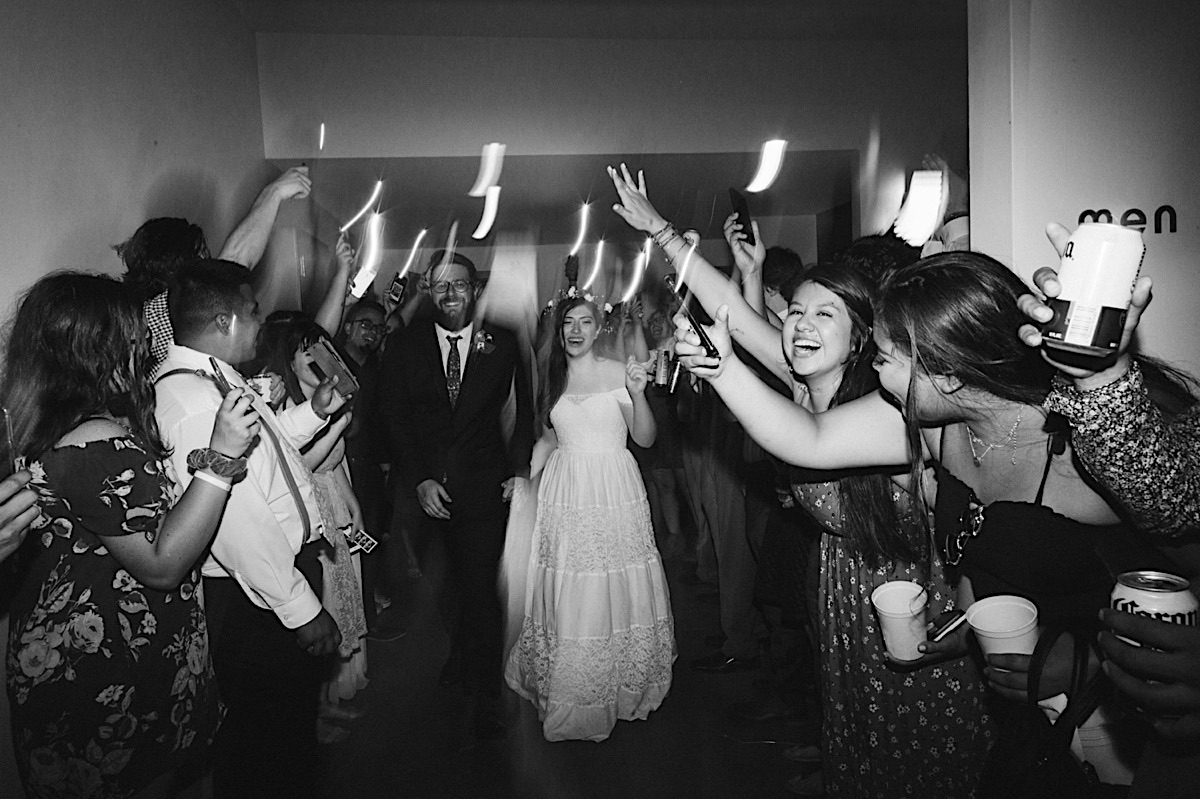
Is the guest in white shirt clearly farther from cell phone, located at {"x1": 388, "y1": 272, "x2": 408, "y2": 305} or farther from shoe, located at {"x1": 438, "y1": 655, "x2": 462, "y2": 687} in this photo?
cell phone, located at {"x1": 388, "y1": 272, "x2": 408, "y2": 305}

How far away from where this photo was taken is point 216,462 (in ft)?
4.10

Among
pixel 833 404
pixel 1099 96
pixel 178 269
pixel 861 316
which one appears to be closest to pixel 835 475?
pixel 833 404

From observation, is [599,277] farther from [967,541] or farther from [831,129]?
[967,541]

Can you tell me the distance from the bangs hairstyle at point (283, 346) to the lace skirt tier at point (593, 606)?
0.80m

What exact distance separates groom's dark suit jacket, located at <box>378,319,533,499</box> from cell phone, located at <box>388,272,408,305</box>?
0.20 metres

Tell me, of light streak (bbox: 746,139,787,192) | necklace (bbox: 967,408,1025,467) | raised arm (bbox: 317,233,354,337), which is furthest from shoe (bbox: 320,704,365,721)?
light streak (bbox: 746,139,787,192)

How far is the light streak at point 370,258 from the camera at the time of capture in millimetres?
2871

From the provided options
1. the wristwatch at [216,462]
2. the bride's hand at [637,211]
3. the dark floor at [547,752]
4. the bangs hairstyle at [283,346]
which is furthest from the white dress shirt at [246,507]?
the bride's hand at [637,211]

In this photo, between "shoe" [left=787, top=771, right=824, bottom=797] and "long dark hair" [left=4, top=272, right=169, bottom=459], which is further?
"shoe" [left=787, top=771, right=824, bottom=797]

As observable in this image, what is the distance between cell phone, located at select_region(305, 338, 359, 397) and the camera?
200 cm

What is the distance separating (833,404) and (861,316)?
19 centimetres

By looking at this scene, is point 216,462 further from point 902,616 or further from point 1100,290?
point 1100,290

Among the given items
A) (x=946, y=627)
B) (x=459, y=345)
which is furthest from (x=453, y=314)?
(x=946, y=627)

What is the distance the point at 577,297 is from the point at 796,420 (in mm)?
1413
